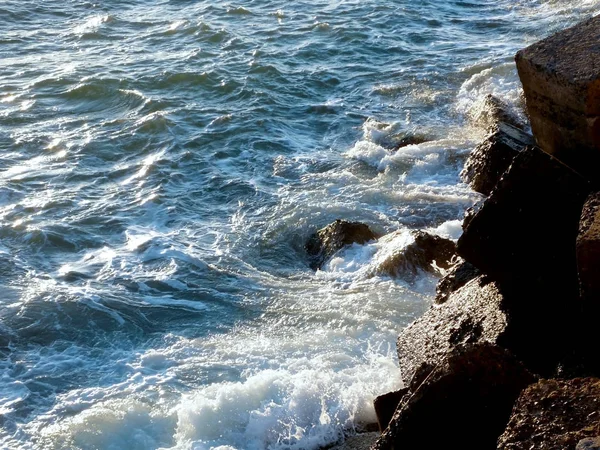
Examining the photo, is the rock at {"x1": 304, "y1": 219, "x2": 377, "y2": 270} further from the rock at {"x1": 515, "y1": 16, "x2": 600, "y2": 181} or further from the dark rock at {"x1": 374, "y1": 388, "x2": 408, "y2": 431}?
the dark rock at {"x1": 374, "y1": 388, "x2": 408, "y2": 431}

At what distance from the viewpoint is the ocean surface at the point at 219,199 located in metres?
6.29

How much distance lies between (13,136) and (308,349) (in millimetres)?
6310

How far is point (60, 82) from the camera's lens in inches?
527

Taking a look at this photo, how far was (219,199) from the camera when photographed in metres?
10.1

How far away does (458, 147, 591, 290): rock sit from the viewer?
16.9 feet

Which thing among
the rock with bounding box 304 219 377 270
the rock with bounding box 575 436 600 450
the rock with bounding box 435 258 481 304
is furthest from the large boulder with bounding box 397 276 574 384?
the rock with bounding box 304 219 377 270


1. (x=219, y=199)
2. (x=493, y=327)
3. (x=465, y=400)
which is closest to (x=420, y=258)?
(x=493, y=327)

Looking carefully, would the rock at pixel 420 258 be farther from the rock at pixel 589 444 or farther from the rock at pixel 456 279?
the rock at pixel 589 444

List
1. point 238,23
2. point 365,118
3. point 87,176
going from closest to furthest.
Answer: point 87,176 → point 365,118 → point 238,23

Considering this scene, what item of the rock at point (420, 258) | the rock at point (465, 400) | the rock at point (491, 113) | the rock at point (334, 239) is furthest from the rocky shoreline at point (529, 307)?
the rock at point (491, 113)

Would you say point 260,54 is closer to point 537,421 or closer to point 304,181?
point 304,181

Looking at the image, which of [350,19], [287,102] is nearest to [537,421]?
[287,102]

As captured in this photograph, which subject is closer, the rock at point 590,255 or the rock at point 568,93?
the rock at point 590,255

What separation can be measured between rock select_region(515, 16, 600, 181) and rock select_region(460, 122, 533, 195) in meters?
1.02
